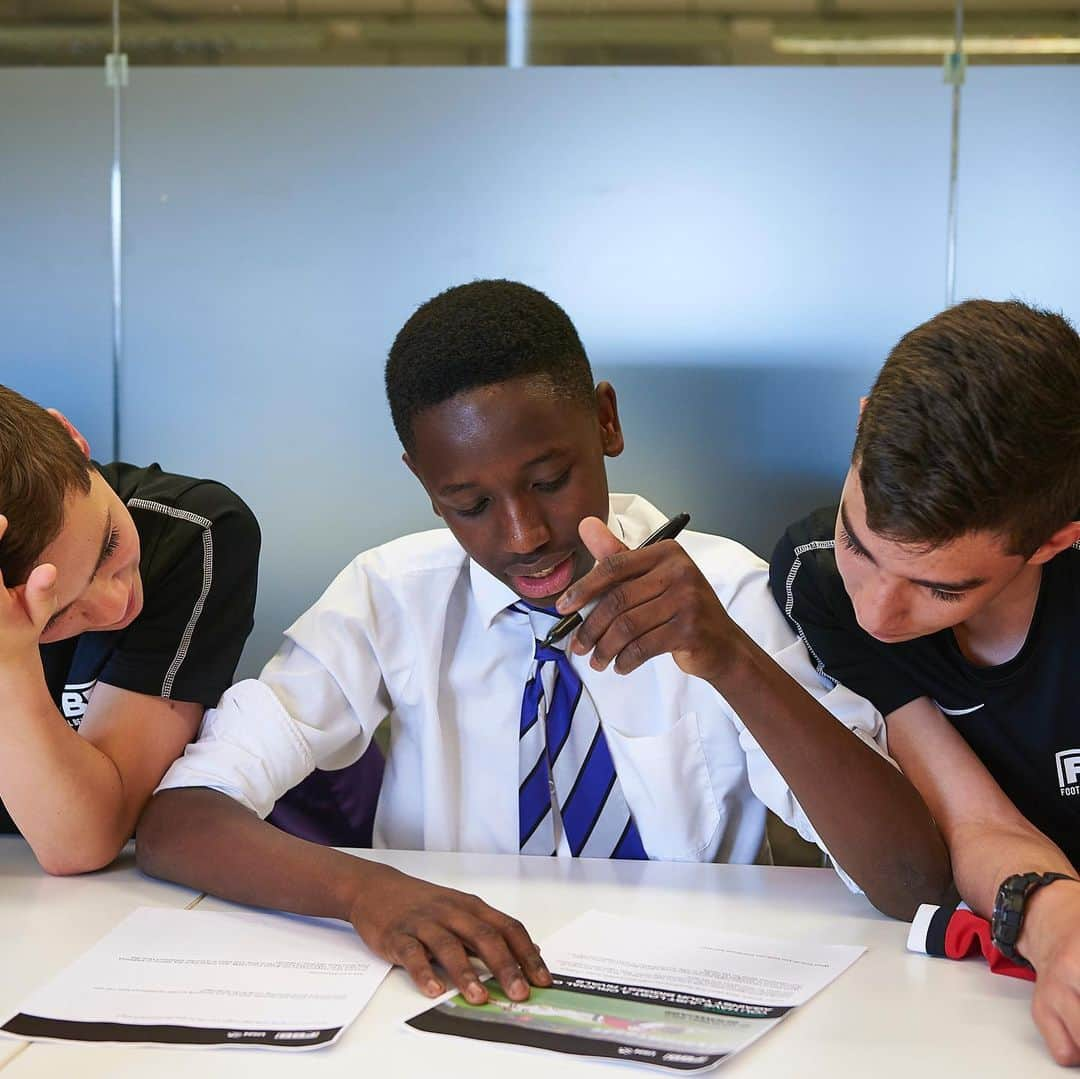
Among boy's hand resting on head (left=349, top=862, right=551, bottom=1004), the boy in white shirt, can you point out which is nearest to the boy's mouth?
the boy in white shirt

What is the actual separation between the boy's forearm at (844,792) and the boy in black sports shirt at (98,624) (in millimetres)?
709

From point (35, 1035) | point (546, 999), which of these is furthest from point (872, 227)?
point (35, 1035)

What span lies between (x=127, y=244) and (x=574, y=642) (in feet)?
6.67

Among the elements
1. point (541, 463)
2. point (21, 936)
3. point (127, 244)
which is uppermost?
point (127, 244)

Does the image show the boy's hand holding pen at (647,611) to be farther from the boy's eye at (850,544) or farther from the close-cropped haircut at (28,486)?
the close-cropped haircut at (28,486)

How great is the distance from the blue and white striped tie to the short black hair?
0.36 metres

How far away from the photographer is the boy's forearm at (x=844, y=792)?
1.36 m

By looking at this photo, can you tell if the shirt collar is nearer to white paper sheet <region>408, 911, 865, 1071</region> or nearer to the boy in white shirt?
the boy in white shirt

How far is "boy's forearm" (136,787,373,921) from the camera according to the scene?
1.34m

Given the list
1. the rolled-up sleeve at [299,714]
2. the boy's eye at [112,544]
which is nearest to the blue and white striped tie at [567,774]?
the rolled-up sleeve at [299,714]

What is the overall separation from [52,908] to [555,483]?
0.73 metres

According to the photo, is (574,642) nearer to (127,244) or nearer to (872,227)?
(872,227)

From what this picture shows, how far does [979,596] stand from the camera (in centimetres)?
133

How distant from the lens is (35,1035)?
3.47 feet
